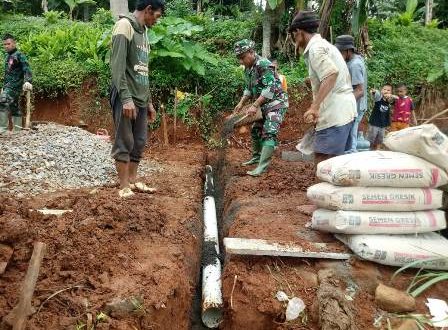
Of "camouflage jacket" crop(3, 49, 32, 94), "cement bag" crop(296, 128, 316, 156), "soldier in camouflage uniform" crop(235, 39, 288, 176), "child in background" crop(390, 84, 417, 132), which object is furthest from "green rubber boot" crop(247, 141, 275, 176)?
"camouflage jacket" crop(3, 49, 32, 94)

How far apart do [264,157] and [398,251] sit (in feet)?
9.26

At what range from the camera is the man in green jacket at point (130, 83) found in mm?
4078

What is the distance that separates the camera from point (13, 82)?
773 cm

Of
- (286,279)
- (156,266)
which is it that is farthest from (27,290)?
(286,279)

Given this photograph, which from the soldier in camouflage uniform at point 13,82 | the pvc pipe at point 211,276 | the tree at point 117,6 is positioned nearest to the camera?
the pvc pipe at point 211,276

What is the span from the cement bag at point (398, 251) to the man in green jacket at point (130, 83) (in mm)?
2379

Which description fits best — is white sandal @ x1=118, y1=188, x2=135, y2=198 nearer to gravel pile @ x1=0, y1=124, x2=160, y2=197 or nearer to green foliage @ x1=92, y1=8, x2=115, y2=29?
gravel pile @ x1=0, y1=124, x2=160, y2=197

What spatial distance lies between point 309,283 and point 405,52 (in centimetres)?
895

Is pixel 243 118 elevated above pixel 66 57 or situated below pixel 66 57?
below

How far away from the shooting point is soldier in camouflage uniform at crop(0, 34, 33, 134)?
7539 millimetres

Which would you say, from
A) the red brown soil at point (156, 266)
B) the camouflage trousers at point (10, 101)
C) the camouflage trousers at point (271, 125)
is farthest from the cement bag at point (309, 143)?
the camouflage trousers at point (10, 101)

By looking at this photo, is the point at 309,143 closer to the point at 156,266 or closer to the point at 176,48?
the point at 156,266

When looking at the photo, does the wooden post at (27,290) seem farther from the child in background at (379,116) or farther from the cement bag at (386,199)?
the child in background at (379,116)

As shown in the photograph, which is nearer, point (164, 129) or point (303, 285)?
point (303, 285)
